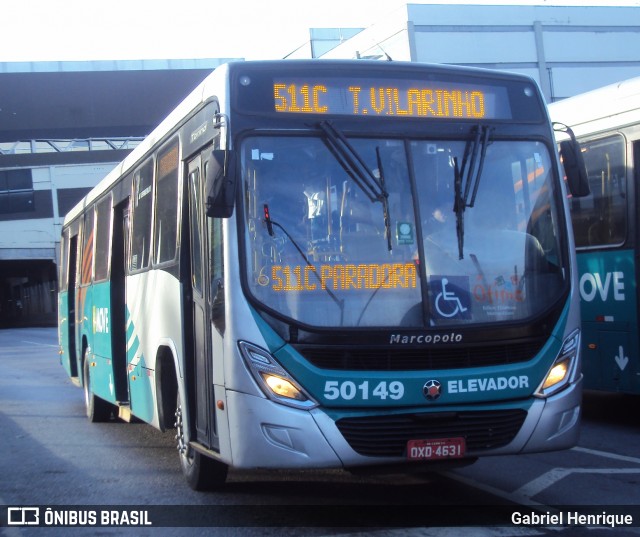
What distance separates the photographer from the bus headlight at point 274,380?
607 cm

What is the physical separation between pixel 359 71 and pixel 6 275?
6310 cm

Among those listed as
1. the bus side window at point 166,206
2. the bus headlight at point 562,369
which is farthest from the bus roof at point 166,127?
the bus headlight at point 562,369

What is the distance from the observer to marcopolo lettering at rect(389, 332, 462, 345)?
6.21 m

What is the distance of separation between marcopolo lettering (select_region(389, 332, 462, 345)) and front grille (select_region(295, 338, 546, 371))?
0.04m

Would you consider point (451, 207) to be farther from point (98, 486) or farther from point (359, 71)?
point (98, 486)

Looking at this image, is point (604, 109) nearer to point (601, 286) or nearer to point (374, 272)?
point (601, 286)

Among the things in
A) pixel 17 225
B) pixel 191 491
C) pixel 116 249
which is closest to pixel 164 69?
pixel 17 225

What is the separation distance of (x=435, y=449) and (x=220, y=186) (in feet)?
7.18

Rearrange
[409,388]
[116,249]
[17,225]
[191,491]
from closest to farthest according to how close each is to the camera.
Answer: [409,388] → [191,491] → [116,249] → [17,225]

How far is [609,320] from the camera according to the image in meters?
10.0

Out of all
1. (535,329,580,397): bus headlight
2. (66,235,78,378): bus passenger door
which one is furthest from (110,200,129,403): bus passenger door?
(535,329,580,397): bus headlight

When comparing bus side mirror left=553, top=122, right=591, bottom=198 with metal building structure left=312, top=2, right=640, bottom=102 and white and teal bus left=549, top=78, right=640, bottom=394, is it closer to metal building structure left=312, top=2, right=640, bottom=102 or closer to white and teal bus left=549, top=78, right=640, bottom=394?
white and teal bus left=549, top=78, right=640, bottom=394

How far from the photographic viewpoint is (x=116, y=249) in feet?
35.8

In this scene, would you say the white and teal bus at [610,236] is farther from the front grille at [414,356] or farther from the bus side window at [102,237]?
the bus side window at [102,237]
